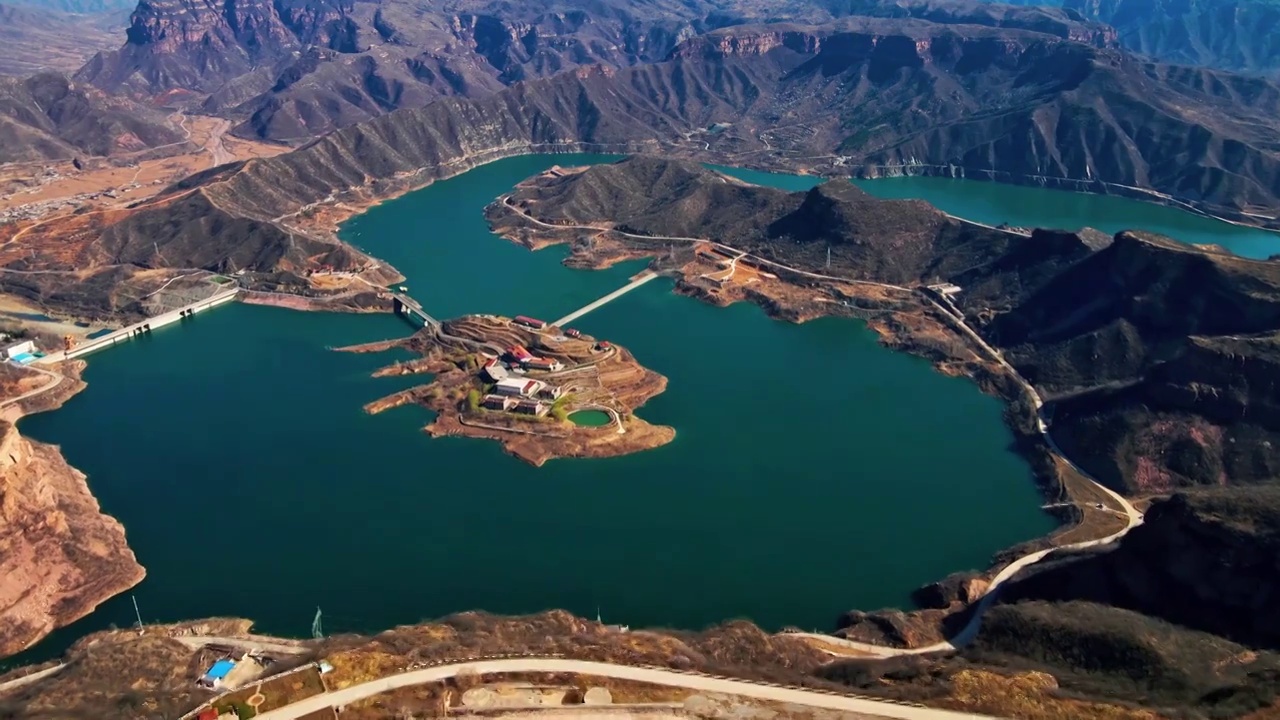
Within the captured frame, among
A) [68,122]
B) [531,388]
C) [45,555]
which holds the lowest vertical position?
[45,555]

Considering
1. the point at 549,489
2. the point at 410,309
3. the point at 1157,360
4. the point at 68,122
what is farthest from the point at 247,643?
the point at 68,122

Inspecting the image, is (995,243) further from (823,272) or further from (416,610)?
(416,610)

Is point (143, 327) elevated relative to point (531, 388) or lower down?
lower down

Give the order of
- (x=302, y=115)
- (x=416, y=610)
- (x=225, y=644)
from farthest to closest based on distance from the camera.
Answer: (x=302, y=115) → (x=416, y=610) → (x=225, y=644)

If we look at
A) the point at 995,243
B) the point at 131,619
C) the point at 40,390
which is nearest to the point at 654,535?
the point at 131,619

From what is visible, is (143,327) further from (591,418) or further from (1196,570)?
(1196,570)

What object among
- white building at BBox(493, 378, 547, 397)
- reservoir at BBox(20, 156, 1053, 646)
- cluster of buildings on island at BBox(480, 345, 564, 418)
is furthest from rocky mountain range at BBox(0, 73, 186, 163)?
white building at BBox(493, 378, 547, 397)

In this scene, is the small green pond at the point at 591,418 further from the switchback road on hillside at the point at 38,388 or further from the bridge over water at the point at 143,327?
the bridge over water at the point at 143,327
